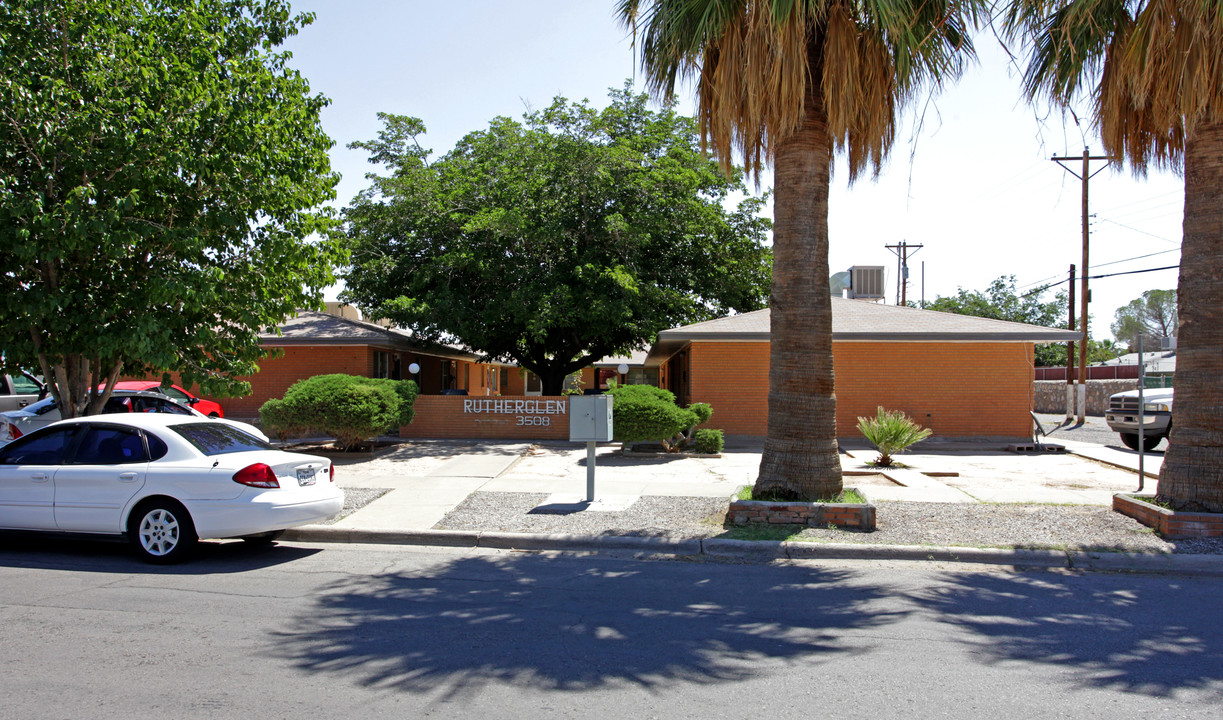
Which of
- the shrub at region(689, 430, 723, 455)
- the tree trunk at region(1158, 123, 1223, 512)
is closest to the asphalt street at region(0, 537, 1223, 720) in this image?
the tree trunk at region(1158, 123, 1223, 512)

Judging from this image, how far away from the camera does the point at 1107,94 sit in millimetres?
9461

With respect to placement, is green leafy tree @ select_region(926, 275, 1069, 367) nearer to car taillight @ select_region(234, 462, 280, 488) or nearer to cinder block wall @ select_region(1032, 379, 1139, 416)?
cinder block wall @ select_region(1032, 379, 1139, 416)

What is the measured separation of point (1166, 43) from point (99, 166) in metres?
11.8

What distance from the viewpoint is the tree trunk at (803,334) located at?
29.8ft

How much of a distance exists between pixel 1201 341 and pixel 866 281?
2025 cm

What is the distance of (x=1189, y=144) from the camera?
8773mm

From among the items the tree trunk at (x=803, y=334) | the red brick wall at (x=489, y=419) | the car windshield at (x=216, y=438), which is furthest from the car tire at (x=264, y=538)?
the red brick wall at (x=489, y=419)

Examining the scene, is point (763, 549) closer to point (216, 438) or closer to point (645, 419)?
point (216, 438)

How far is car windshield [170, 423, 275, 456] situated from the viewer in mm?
7855

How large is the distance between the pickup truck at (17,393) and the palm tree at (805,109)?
13.4 metres

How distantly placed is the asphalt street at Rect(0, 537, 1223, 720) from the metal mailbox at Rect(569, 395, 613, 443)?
271 cm

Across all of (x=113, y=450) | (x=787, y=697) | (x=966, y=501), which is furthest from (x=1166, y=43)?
(x=113, y=450)

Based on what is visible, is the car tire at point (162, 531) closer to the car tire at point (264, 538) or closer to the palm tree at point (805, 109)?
the car tire at point (264, 538)

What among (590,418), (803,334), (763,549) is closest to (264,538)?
(590,418)
